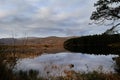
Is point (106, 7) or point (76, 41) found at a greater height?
point (106, 7)

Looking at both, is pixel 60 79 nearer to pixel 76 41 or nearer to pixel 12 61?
pixel 12 61

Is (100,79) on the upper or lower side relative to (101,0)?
lower

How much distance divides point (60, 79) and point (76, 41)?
2321 inches

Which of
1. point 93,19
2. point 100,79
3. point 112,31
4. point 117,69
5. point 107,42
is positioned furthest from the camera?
point 107,42

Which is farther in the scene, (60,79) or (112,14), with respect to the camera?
(112,14)

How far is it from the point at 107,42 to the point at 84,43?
21.2 feet

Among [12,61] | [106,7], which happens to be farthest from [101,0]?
[12,61]

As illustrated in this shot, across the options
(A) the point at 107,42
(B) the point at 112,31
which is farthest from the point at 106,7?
(A) the point at 107,42

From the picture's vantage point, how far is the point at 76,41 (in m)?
69.9

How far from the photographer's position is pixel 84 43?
67750mm

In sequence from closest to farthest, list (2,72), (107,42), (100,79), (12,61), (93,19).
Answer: (2,72) → (12,61) → (100,79) → (93,19) → (107,42)

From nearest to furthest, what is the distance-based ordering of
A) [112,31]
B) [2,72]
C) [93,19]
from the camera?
1. [2,72]
2. [112,31]
3. [93,19]

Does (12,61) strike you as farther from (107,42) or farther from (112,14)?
(107,42)

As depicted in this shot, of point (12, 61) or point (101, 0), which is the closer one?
point (12, 61)
